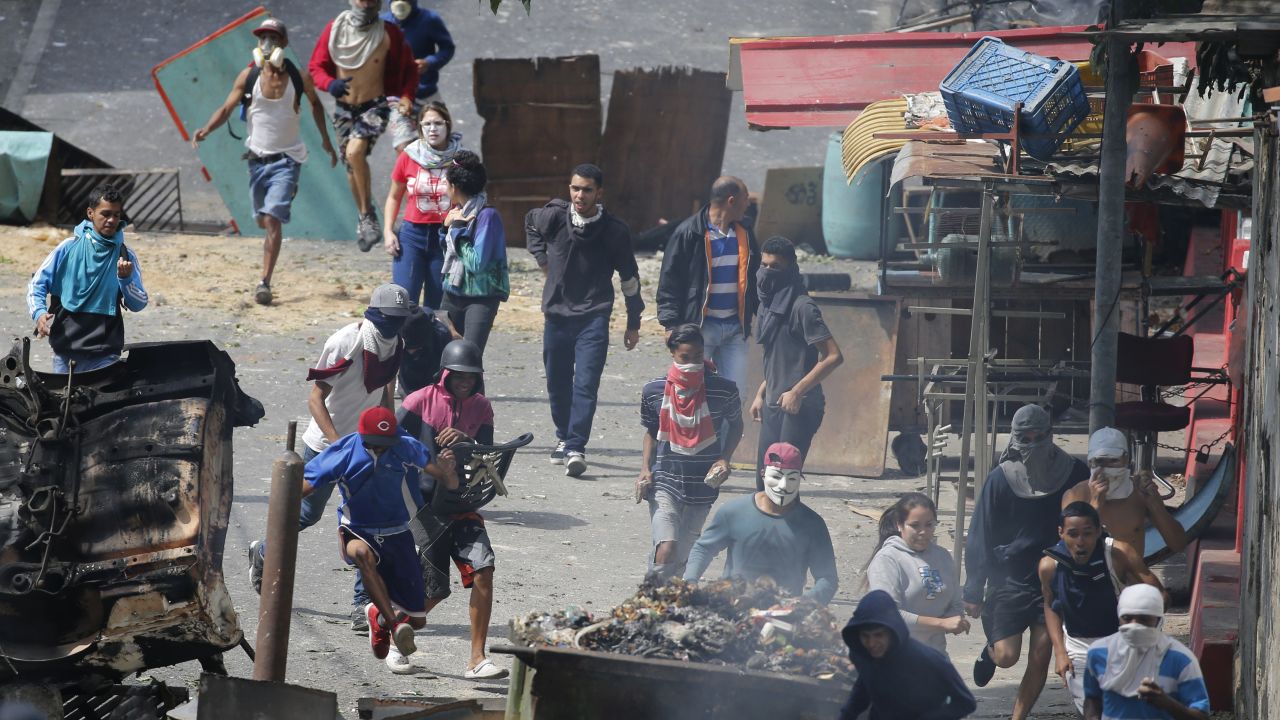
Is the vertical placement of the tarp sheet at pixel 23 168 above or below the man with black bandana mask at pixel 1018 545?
above

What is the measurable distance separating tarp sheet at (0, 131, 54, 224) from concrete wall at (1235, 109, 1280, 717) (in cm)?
1247

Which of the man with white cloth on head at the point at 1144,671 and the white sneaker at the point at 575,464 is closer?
the man with white cloth on head at the point at 1144,671

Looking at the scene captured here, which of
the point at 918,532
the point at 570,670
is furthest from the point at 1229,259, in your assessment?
the point at 570,670

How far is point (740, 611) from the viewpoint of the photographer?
698 cm

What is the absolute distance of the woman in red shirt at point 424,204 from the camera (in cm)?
1155

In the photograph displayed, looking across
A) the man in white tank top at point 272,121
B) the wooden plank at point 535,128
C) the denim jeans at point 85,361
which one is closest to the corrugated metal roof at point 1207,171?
the denim jeans at point 85,361

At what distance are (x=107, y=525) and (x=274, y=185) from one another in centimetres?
725

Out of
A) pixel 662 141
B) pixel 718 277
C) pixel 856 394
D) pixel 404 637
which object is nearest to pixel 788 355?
pixel 718 277

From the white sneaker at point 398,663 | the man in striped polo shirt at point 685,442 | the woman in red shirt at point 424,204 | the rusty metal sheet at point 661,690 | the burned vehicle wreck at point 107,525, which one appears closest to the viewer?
the rusty metal sheet at point 661,690

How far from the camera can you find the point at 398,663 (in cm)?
788

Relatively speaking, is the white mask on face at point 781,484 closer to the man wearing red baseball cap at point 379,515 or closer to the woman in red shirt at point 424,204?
the man wearing red baseball cap at point 379,515

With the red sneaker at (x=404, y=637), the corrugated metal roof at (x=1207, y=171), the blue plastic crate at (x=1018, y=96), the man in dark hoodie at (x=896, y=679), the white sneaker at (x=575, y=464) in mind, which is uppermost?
the blue plastic crate at (x=1018, y=96)

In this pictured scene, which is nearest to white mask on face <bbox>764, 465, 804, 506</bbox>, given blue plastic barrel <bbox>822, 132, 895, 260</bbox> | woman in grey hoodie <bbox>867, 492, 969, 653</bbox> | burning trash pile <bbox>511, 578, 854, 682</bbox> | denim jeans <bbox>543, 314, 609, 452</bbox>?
woman in grey hoodie <bbox>867, 492, 969, 653</bbox>

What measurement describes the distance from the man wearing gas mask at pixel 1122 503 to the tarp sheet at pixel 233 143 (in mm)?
11319
